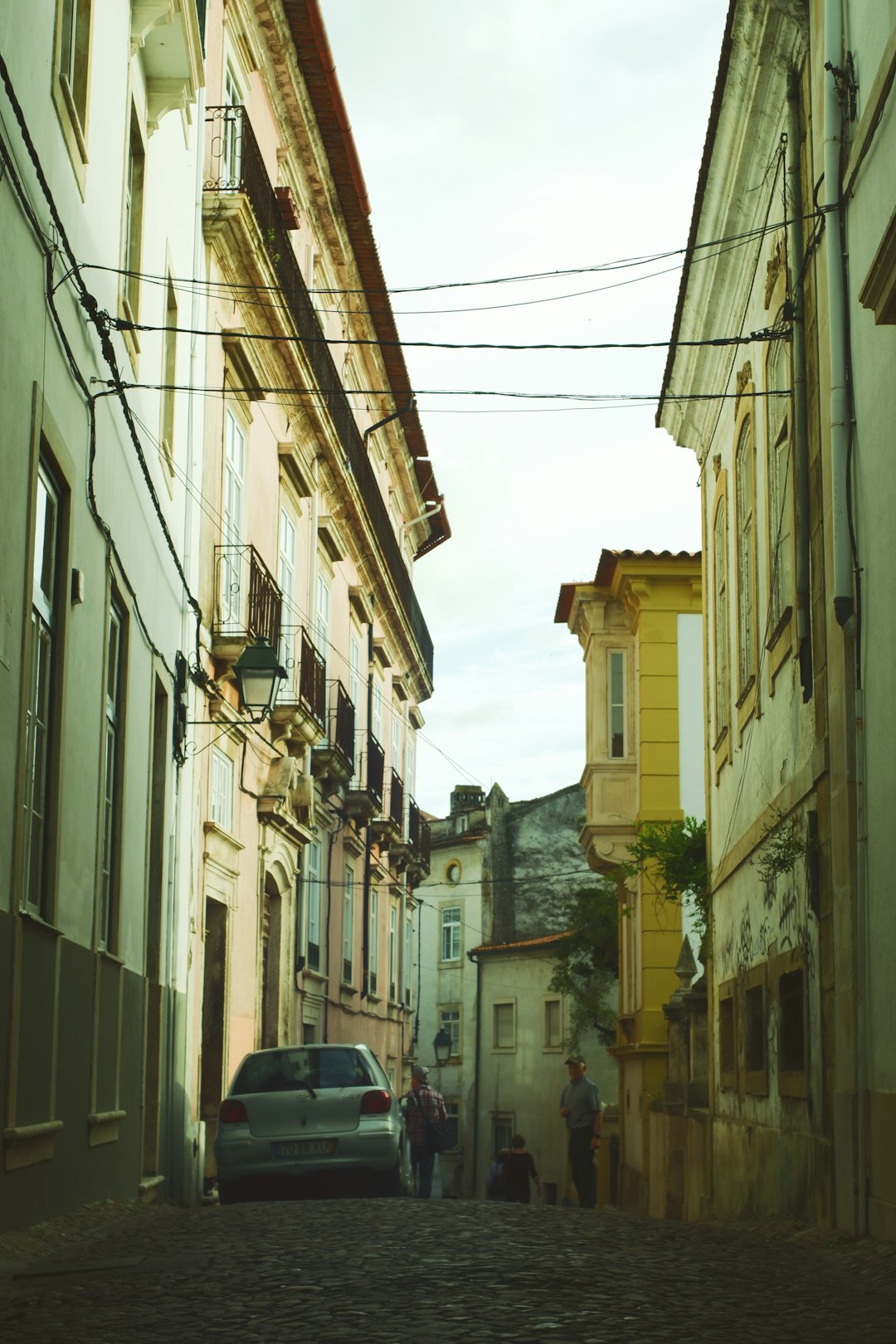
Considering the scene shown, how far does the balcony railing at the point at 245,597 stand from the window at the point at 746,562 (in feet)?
15.1

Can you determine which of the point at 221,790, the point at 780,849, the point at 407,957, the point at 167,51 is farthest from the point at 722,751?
the point at 407,957

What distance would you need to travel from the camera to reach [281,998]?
22.4 meters

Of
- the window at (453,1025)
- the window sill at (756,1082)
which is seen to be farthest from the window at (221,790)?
Result: the window at (453,1025)

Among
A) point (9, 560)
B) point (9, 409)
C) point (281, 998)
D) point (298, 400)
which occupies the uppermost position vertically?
point (298, 400)

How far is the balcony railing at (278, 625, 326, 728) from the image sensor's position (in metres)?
21.5

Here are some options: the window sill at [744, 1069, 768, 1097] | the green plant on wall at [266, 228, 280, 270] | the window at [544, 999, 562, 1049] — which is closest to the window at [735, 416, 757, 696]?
the window sill at [744, 1069, 768, 1097]

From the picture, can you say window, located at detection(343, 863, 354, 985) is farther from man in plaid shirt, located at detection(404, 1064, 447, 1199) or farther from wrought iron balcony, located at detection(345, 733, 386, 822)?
man in plaid shirt, located at detection(404, 1064, 447, 1199)

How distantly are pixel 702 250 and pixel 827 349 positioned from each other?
539 cm

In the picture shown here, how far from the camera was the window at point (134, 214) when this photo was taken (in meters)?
12.7

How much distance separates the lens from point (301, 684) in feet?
72.2

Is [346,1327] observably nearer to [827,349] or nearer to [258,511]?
[827,349]

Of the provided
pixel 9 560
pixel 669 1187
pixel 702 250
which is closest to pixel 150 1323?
pixel 9 560

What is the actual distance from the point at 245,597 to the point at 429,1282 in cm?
1257

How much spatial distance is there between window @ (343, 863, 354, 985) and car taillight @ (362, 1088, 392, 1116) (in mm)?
14695
